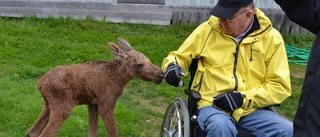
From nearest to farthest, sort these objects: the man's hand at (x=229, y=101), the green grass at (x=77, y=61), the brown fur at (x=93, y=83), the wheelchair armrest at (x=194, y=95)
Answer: the man's hand at (x=229, y=101), the wheelchair armrest at (x=194, y=95), the brown fur at (x=93, y=83), the green grass at (x=77, y=61)

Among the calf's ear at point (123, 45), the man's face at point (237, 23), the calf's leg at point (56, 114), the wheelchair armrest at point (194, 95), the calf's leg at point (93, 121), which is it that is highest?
the man's face at point (237, 23)

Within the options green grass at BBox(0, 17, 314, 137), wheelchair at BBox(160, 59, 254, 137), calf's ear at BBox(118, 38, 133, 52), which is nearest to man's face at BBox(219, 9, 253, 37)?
wheelchair at BBox(160, 59, 254, 137)

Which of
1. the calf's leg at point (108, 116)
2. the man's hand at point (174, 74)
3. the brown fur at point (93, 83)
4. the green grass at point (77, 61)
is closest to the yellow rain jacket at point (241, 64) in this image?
the man's hand at point (174, 74)

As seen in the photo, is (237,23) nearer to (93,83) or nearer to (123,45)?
(123,45)

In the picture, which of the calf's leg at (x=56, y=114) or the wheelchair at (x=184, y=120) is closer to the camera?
the wheelchair at (x=184, y=120)

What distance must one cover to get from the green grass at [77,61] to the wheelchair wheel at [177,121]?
1.26 meters

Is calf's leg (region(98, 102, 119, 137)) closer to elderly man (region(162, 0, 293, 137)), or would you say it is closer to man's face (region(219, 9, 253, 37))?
elderly man (region(162, 0, 293, 137))

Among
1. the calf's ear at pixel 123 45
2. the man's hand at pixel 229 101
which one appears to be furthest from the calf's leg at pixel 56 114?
the man's hand at pixel 229 101

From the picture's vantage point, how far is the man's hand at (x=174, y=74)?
163 inches

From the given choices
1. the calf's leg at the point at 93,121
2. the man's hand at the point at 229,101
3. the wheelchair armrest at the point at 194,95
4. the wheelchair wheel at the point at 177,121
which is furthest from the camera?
the calf's leg at the point at 93,121

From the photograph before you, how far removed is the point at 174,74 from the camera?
414cm

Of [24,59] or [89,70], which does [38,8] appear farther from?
[89,70]

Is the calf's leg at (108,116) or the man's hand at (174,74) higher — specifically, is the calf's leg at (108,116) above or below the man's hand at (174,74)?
below

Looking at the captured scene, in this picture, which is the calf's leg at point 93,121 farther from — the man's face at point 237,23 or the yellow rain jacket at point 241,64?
the man's face at point 237,23
